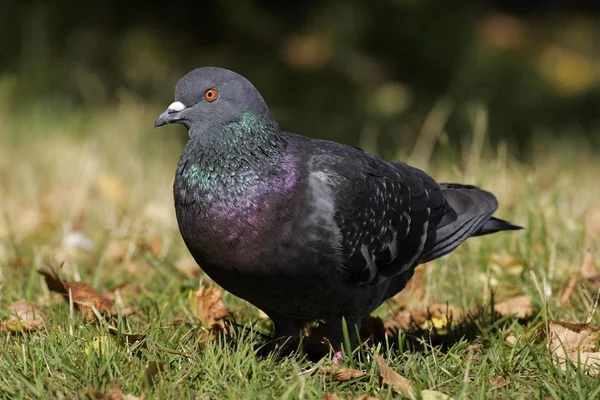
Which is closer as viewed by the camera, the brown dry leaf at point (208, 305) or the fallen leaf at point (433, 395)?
the fallen leaf at point (433, 395)

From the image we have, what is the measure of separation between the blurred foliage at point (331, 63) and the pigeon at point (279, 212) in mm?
Result: 3721

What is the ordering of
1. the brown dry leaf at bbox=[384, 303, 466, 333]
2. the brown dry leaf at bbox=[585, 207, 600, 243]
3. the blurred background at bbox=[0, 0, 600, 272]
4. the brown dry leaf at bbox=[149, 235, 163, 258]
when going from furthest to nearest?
1. the blurred background at bbox=[0, 0, 600, 272]
2. the brown dry leaf at bbox=[585, 207, 600, 243]
3. the brown dry leaf at bbox=[149, 235, 163, 258]
4. the brown dry leaf at bbox=[384, 303, 466, 333]

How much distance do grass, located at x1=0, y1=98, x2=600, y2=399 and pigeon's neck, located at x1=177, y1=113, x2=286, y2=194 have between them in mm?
528

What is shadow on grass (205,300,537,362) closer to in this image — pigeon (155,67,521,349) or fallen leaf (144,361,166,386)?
pigeon (155,67,521,349)

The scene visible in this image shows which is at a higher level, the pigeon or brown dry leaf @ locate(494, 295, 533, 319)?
the pigeon

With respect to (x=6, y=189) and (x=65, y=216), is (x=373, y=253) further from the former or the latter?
(x=6, y=189)

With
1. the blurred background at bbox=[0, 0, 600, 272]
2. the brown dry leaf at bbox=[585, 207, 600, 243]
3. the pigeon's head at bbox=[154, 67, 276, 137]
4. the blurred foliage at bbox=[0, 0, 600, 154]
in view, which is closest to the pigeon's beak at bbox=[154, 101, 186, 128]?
the pigeon's head at bbox=[154, 67, 276, 137]

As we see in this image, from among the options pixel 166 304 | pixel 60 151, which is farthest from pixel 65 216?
pixel 166 304

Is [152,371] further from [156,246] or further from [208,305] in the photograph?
[156,246]

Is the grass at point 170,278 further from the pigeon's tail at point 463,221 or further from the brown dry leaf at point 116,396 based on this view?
the pigeon's tail at point 463,221

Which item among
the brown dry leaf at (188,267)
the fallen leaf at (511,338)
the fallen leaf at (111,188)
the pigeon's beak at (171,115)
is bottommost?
the fallen leaf at (511,338)

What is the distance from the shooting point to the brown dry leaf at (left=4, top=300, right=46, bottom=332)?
324 cm

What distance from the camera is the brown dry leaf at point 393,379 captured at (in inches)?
113

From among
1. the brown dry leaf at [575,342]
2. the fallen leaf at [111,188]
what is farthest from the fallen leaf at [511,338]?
the fallen leaf at [111,188]
